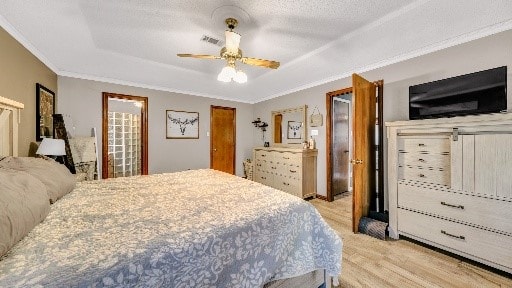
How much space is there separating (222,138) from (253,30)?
3.54m

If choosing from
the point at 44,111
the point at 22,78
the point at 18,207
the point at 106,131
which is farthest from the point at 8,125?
the point at 106,131

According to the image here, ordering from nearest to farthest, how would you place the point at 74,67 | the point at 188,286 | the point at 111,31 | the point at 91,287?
1. the point at 91,287
2. the point at 188,286
3. the point at 111,31
4. the point at 74,67

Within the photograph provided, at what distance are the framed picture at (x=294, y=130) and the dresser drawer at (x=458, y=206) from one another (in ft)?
8.07

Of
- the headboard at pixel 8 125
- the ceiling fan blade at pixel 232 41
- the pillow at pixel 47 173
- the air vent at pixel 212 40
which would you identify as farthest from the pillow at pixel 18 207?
the air vent at pixel 212 40

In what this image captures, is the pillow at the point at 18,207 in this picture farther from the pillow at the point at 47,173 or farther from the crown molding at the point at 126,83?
the crown molding at the point at 126,83

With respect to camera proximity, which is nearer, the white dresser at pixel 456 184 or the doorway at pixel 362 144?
the white dresser at pixel 456 184

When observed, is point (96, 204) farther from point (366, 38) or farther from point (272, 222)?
point (366, 38)

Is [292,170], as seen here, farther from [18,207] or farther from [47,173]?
[18,207]

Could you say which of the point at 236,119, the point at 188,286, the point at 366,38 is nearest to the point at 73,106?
the point at 236,119

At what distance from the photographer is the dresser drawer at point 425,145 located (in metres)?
2.24

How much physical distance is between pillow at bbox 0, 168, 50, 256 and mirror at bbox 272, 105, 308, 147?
414cm

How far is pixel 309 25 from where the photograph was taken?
8.01 ft

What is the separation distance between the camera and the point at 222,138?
575 cm

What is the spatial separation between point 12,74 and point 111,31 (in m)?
1.14
